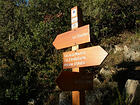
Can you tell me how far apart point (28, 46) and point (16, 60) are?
3.37 feet

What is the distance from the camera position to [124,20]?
8781 millimetres

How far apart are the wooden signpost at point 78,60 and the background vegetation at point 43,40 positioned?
10.6ft

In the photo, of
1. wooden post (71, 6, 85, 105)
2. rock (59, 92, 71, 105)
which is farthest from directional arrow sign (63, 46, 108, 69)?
rock (59, 92, 71, 105)

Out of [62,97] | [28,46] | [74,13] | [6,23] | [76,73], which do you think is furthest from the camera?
[6,23]

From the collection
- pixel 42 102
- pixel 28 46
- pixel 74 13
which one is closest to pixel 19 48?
pixel 28 46

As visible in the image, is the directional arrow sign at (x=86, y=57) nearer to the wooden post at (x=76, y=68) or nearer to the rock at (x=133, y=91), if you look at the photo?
the wooden post at (x=76, y=68)

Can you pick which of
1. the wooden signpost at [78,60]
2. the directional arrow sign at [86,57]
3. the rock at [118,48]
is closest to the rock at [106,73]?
the rock at [118,48]

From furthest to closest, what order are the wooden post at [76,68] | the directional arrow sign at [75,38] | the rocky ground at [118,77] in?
the rocky ground at [118,77] < the directional arrow sign at [75,38] < the wooden post at [76,68]

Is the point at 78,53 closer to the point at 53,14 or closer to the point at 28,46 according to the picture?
the point at 28,46

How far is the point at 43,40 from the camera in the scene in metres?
8.43

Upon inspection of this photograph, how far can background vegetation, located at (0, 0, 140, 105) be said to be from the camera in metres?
6.68

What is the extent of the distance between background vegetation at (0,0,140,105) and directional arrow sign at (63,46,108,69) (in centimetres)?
325

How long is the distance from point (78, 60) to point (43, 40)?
5.49 metres

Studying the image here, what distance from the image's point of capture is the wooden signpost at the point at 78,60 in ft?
9.52
